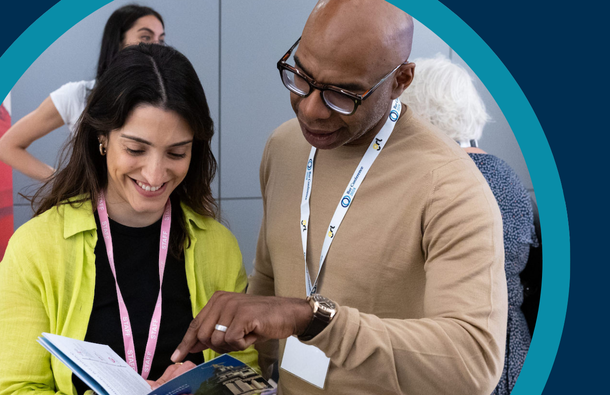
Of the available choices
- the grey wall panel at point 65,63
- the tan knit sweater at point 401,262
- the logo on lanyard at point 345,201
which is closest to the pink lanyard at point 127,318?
the tan knit sweater at point 401,262

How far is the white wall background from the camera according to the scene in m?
3.17

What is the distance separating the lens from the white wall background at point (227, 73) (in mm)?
3174

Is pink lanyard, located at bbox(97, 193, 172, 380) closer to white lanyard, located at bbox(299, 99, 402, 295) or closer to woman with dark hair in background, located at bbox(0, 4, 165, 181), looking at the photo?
white lanyard, located at bbox(299, 99, 402, 295)

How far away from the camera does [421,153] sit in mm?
1580

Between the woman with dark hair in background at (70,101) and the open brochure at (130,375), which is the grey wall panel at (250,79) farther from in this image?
the open brochure at (130,375)

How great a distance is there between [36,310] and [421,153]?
119cm

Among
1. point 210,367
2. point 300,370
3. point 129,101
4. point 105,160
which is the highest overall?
point 129,101

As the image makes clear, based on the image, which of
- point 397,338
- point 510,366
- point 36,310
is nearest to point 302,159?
point 397,338

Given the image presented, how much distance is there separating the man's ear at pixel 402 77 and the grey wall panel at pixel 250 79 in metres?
1.99

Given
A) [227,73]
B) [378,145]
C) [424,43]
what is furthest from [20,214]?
[424,43]

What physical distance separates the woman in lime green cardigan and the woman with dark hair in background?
1.25m

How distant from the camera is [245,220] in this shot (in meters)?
3.71

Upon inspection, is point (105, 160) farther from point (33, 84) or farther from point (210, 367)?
point (33, 84)

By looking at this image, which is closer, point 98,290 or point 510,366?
point 98,290
